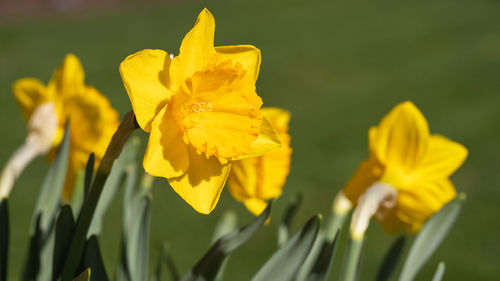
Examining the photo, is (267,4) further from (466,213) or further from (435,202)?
(435,202)

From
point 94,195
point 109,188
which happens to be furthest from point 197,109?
point 109,188

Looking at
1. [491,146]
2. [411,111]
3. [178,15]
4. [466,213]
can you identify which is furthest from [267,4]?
[411,111]

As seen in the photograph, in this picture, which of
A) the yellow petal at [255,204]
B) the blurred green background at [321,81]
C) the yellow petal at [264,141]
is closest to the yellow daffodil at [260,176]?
the yellow petal at [255,204]

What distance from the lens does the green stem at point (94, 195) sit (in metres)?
0.90

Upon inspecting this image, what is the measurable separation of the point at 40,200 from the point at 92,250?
0.90 feet

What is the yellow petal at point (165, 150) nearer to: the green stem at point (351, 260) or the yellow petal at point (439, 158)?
the green stem at point (351, 260)

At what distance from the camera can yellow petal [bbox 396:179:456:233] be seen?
1260mm

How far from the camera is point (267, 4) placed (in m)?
9.44

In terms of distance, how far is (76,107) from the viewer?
1228 millimetres

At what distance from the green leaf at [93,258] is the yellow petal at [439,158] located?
2.12 ft

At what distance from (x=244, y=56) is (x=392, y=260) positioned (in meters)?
0.53

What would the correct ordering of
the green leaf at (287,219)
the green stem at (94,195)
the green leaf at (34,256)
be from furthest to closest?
the green leaf at (287,219)
the green leaf at (34,256)
the green stem at (94,195)

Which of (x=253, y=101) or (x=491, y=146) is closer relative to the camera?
(x=253, y=101)

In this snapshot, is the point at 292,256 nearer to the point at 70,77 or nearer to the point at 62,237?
the point at 62,237
